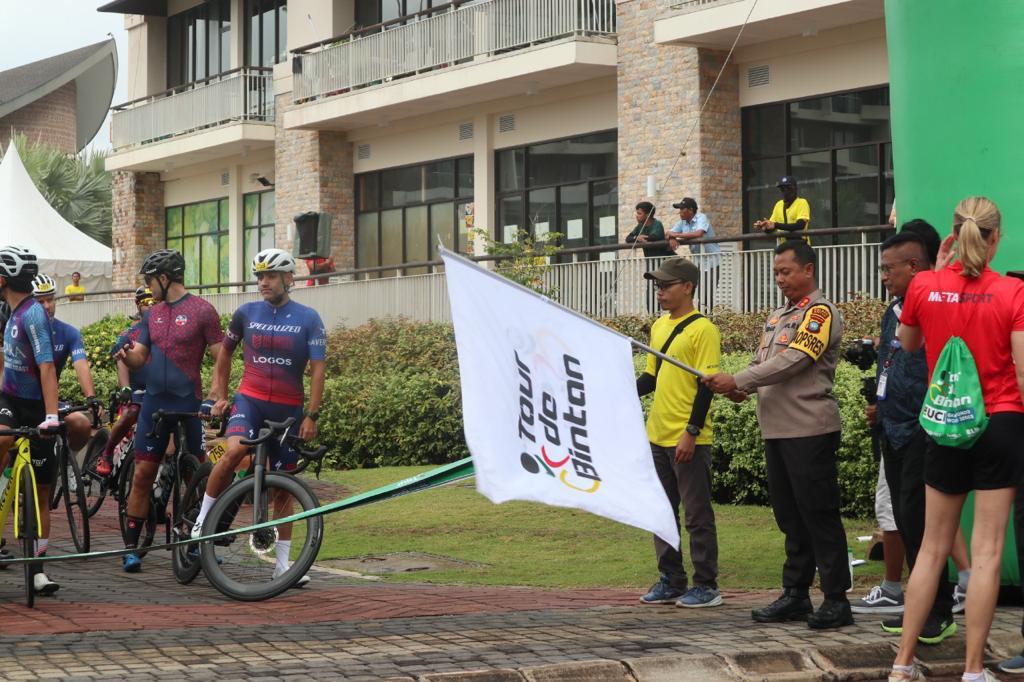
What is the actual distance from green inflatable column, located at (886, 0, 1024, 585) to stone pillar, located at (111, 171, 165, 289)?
31.6m

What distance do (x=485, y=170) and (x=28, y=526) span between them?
20363 millimetres

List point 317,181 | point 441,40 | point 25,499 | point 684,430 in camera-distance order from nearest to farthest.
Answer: point 684,430, point 25,499, point 441,40, point 317,181

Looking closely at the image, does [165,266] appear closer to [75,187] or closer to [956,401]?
[956,401]

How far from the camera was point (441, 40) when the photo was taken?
27.6 m

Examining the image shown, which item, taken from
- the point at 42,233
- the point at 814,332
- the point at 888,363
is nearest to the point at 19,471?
the point at 814,332

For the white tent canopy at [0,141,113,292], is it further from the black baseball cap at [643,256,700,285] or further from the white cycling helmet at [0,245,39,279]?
the black baseball cap at [643,256,700,285]

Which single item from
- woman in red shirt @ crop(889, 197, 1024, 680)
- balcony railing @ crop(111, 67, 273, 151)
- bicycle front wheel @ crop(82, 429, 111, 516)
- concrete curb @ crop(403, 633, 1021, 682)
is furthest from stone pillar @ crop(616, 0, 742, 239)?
woman in red shirt @ crop(889, 197, 1024, 680)

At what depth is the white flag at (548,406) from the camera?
6230 mm

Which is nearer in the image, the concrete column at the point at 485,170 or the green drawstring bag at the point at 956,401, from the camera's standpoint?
the green drawstring bag at the point at 956,401

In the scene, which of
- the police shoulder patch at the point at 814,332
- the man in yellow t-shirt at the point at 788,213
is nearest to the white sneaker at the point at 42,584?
the police shoulder patch at the point at 814,332

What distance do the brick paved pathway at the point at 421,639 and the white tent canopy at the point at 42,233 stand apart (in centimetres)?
2929

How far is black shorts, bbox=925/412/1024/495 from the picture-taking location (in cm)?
649

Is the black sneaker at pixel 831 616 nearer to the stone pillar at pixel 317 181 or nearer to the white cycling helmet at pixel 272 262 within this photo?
the white cycling helmet at pixel 272 262

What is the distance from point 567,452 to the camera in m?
6.48
